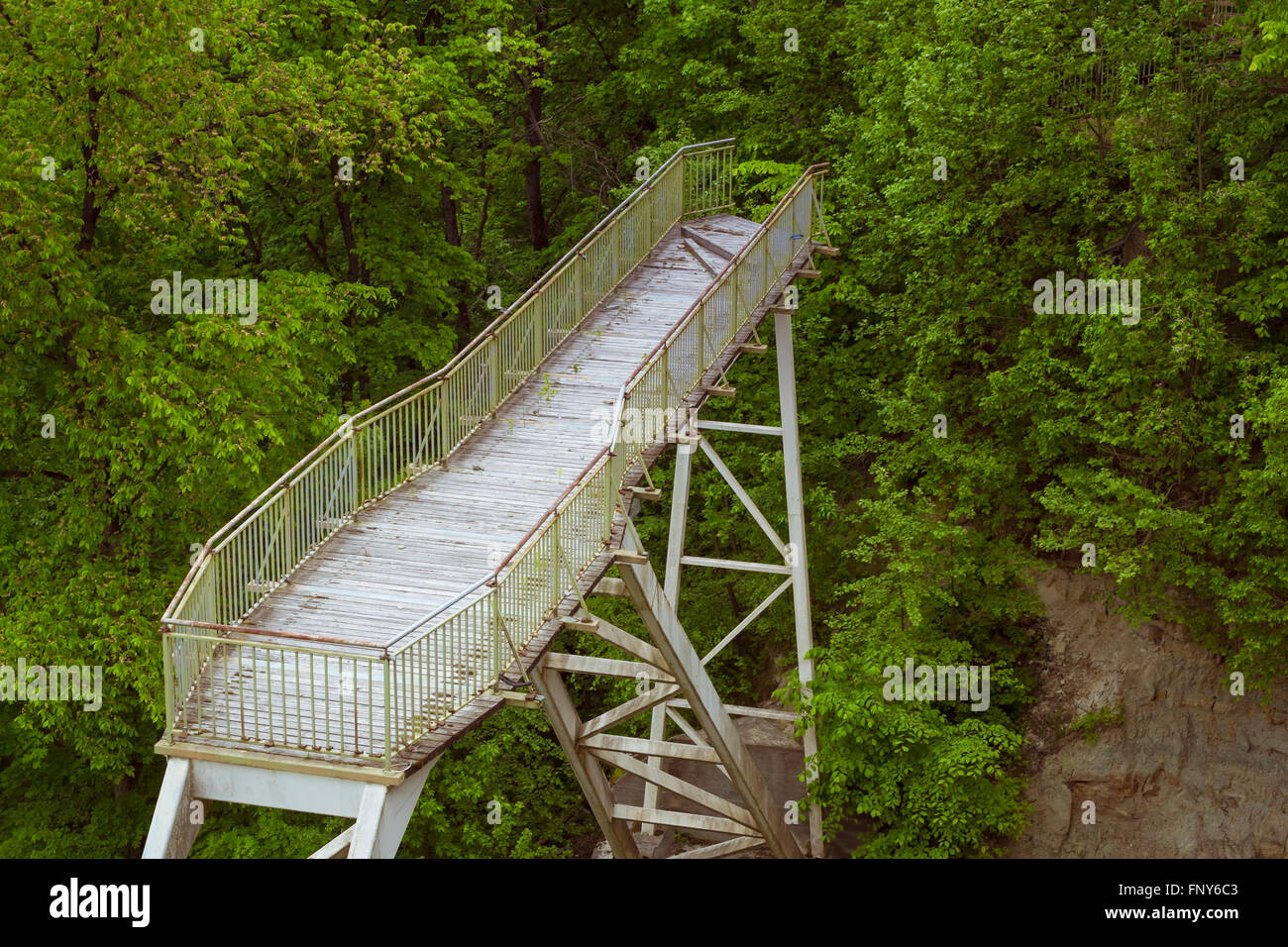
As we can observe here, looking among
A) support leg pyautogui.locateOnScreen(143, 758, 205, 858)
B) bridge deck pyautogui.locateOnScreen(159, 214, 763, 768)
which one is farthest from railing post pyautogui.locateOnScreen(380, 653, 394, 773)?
support leg pyautogui.locateOnScreen(143, 758, 205, 858)

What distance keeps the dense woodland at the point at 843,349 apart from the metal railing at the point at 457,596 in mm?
2931

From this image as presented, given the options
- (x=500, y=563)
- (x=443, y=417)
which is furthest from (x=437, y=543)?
(x=443, y=417)

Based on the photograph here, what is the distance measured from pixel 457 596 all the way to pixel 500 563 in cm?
140

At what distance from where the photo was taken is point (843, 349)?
24250 mm

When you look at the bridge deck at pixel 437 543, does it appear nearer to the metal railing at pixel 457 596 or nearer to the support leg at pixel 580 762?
the metal railing at pixel 457 596

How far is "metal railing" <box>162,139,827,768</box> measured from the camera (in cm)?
1164

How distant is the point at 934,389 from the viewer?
2066 centimetres

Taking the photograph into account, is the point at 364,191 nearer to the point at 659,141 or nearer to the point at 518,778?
the point at 659,141

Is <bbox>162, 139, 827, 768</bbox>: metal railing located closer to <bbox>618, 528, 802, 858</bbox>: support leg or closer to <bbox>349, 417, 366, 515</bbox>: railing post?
<bbox>349, 417, 366, 515</bbox>: railing post

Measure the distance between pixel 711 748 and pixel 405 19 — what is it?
46.9 ft

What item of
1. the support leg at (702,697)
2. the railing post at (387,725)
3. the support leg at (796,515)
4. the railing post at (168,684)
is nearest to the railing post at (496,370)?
the support leg at (702,697)

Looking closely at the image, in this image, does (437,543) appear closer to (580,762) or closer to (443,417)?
(443,417)

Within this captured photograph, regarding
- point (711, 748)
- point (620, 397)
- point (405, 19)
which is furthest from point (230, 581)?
point (405, 19)

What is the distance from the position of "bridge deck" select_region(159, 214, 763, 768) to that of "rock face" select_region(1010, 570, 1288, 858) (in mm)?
7687
